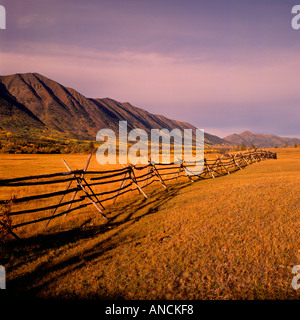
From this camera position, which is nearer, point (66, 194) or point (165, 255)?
point (165, 255)

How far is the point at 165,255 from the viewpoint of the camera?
4.46 m

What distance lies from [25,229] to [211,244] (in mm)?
6166

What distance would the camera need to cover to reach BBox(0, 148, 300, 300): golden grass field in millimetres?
3379

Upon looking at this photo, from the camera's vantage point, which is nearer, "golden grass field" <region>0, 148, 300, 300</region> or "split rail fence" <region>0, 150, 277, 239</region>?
"golden grass field" <region>0, 148, 300, 300</region>

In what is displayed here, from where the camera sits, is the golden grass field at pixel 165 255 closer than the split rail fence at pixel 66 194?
Yes

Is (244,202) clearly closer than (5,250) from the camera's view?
No

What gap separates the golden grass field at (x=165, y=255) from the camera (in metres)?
3.38

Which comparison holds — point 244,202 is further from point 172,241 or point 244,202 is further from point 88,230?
point 88,230
